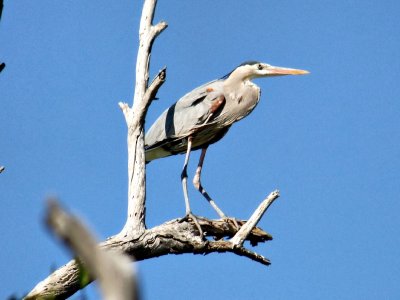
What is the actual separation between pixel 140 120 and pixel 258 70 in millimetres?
2630

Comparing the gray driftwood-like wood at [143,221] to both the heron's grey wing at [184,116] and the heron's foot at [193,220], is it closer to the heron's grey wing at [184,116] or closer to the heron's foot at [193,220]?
the heron's foot at [193,220]

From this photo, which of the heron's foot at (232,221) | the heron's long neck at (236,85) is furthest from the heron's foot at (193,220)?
the heron's long neck at (236,85)

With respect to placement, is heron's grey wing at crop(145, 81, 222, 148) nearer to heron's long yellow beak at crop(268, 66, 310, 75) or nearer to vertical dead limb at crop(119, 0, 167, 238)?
heron's long yellow beak at crop(268, 66, 310, 75)

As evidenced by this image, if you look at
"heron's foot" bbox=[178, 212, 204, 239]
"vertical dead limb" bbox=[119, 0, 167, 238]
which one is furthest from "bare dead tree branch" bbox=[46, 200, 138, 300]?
"heron's foot" bbox=[178, 212, 204, 239]

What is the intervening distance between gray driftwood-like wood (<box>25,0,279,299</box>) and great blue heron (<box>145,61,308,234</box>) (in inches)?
50.2

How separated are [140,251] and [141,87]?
1178 millimetres

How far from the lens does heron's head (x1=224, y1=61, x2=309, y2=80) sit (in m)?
6.96

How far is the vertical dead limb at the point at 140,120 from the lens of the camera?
4.41m

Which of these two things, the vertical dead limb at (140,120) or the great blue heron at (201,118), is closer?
the vertical dead limb at (140,120)

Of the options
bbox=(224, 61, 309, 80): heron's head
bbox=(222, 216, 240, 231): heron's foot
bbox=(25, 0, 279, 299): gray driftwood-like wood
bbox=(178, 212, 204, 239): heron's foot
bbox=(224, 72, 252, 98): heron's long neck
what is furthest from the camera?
bbox=(224, 61, 309, 80): heron's head

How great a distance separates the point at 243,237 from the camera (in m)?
4.93

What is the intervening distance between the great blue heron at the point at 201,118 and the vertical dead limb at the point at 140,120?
161 centimetres

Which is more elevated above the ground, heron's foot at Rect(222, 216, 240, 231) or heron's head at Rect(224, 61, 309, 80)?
heron's head at Rect(224, 61, 309, 80)

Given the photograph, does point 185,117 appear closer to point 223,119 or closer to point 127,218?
point 223,119
